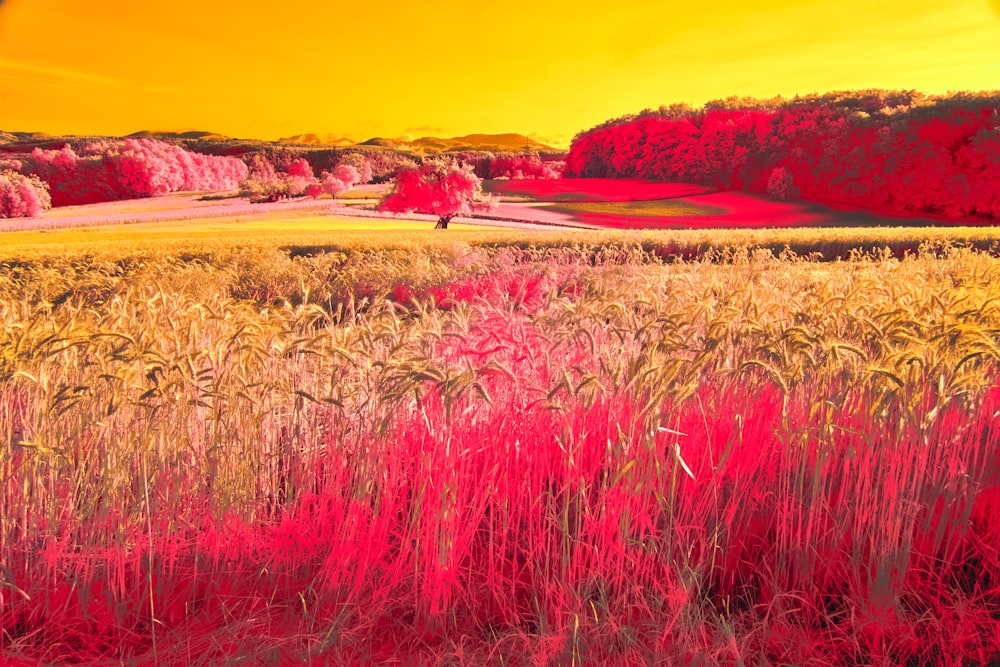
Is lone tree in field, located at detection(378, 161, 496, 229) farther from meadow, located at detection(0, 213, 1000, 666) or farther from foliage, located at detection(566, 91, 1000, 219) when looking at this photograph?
meadow, located at detection(0, 213, 1000, 666)

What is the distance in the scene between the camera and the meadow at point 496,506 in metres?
2.41

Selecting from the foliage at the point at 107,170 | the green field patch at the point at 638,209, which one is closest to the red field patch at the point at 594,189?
the green field patch at the point at 638,209

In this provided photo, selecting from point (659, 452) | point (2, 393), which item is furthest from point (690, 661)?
point (2, 393)

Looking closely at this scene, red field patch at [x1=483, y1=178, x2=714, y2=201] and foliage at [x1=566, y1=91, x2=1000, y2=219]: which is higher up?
foliage at [x1=566, y1=91, x2=1000, y2=219]

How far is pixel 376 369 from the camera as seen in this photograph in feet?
11.5

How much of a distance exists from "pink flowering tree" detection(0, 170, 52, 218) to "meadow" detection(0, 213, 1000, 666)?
25.2 m

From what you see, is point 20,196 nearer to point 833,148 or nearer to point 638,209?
point 638,209

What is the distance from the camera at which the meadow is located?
2414 millimetres

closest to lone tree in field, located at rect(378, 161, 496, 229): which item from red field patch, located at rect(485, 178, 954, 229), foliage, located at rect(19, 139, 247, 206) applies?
red field patch, located at rect(485, 178, 954, 229)

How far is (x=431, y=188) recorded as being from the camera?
2277cm

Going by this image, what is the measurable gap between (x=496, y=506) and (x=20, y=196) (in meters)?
28.1

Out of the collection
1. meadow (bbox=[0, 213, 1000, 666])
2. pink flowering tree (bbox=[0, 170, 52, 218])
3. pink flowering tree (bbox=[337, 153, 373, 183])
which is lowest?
meadow (bbox=[0, 213, 1000, 666])

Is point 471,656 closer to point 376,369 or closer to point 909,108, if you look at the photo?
point 376,369

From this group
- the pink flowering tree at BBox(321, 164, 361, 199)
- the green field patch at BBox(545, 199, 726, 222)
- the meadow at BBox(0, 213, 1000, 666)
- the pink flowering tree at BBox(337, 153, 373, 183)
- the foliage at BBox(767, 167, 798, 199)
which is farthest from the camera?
the pink flowering tree at BBox(337, 153, 373, 183)
